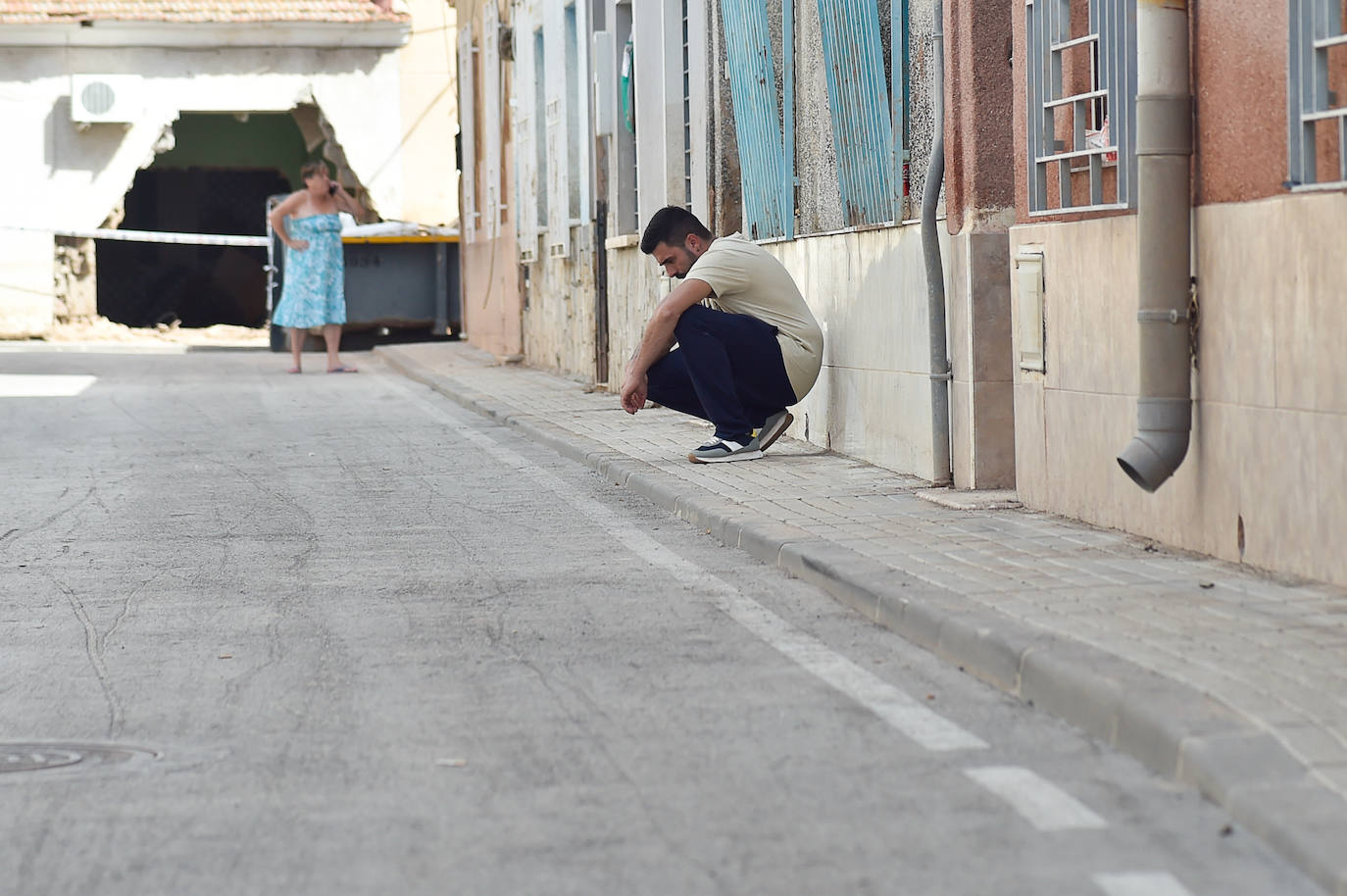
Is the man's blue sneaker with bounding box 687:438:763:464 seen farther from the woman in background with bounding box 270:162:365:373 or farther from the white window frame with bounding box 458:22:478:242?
the white window frame with bounding box 458:22:478:242

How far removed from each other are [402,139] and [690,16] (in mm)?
17487

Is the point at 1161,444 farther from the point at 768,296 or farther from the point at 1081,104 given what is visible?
the point at 768,296

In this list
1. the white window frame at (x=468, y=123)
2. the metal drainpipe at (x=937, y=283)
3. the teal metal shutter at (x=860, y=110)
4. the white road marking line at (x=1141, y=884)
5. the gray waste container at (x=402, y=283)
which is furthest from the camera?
the gray waste container at (x=402, y=283)

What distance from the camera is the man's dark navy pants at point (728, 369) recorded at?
10.6 metres

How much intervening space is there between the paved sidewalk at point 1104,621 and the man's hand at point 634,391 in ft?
2.36

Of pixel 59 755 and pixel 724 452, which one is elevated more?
pixel 724 452

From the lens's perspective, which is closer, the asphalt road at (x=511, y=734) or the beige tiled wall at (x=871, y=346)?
the asphalt road at (x=511, y=734)

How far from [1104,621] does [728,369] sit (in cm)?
516

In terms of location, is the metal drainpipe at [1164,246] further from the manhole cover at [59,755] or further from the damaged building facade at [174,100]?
the damaged building facade at [174,100]

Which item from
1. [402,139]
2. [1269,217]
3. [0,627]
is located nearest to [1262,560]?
[1269,217]

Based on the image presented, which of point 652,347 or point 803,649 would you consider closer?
point 803,649

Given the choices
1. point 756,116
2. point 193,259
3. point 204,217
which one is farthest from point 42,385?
point 204,217

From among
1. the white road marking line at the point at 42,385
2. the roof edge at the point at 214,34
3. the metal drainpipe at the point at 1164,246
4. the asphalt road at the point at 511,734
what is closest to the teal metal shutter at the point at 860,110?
the asphalt road at the point at 511,734

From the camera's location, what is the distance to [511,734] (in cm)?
484
